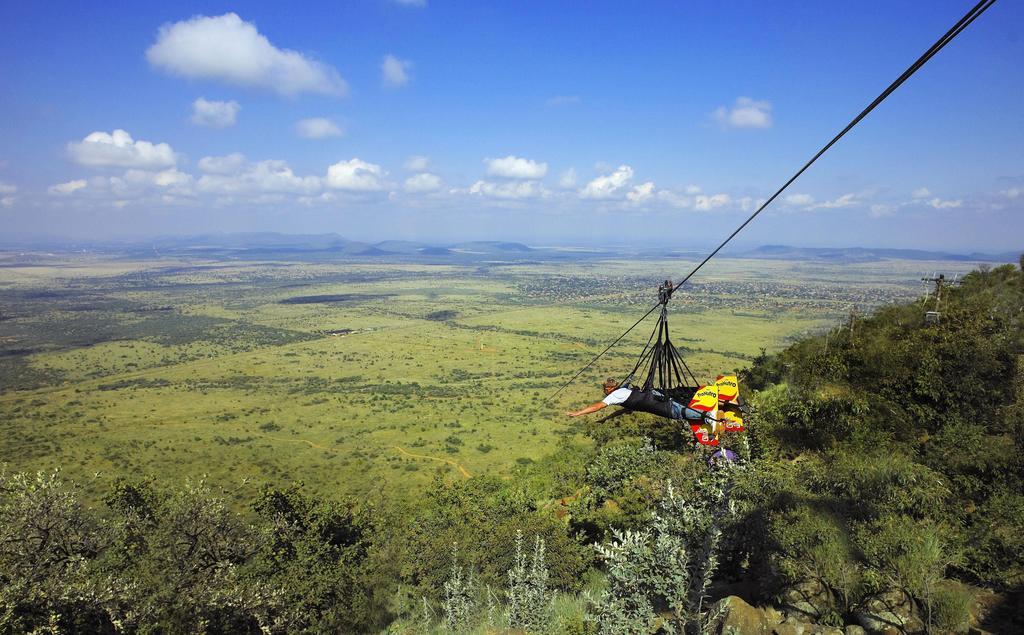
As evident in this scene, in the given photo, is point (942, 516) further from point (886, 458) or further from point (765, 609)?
point (765, 609)

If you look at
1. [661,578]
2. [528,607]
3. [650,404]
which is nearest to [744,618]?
[661,578]

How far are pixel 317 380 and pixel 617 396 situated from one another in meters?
67.5

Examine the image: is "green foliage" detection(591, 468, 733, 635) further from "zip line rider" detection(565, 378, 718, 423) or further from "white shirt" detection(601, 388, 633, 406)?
"white shirt" detection(601, 388, 633, 406)

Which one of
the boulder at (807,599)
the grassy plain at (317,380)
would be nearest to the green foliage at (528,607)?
the boulder at (807,599)

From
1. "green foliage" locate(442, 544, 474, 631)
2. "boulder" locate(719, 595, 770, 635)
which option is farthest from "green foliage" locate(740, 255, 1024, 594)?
"green foliage" locate(442, 544, 474, 631)

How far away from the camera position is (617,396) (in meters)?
11.0

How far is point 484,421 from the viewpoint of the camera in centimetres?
5316

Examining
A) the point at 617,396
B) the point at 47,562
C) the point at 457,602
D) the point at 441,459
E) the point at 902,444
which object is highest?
the point at 617,396

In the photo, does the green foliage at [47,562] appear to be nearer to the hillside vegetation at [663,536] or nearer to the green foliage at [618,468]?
the hillside vegetation at [663,536]

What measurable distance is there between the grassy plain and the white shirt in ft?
50.9

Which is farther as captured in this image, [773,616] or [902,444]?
[902,444]

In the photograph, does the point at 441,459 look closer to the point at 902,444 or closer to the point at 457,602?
the point at 457,602

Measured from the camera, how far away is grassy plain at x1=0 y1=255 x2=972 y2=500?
136 feet

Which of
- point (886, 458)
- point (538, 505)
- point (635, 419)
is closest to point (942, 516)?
point (886, 458)
